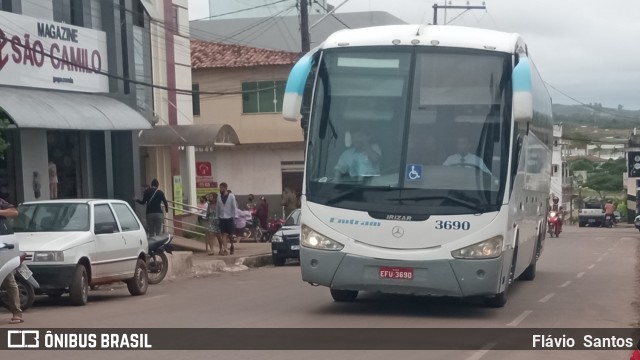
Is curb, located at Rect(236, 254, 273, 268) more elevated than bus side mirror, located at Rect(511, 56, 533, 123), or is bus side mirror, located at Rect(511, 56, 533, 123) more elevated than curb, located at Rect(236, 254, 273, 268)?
bus side mirror, located at Rect(511, 56, 533, 123)

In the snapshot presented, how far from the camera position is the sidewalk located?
23391mm

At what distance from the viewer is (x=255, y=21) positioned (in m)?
60.7

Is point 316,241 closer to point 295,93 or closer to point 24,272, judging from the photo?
point 295,93

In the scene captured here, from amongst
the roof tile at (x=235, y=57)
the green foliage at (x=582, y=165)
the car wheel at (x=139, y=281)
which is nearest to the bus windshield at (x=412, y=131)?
the car wheel at (x=139, y=281)

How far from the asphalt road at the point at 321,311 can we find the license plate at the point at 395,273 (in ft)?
2.03

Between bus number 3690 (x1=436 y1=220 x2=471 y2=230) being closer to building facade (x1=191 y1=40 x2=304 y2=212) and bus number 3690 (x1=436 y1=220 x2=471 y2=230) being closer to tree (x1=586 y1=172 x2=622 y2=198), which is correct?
building facade (x1=191 y1=40 x2=304 y2=212)

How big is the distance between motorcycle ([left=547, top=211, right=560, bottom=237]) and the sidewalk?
16.8 m

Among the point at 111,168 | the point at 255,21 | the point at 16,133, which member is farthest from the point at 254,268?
the point at 255,21

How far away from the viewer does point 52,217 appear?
1669cm

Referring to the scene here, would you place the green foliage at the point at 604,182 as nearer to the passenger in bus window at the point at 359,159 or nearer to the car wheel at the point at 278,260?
the car wheel at the point at 278,260

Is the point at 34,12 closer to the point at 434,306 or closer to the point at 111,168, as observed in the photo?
the point at 111,168

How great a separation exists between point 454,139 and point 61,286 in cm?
630

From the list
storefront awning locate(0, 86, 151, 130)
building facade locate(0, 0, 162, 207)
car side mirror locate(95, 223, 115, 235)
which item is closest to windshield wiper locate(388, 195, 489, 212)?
car side mirror locate(95, 223, 115, 235)

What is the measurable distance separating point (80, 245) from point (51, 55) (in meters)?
8.82
